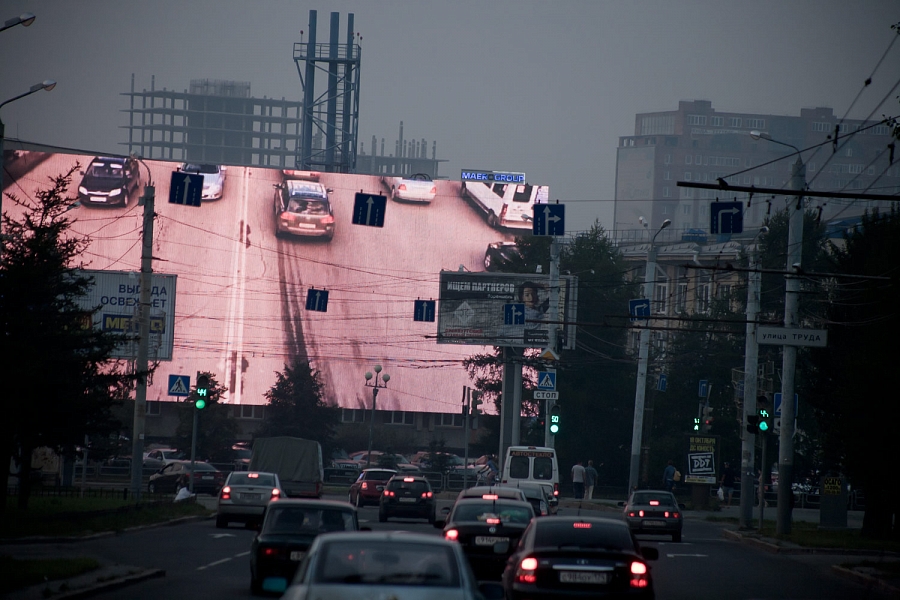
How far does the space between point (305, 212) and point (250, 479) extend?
61.6 meters

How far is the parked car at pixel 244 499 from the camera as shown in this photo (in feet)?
98.7

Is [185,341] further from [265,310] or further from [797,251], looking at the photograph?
[797,251]

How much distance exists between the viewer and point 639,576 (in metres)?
12.6

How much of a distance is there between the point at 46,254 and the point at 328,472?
→ 3881cm

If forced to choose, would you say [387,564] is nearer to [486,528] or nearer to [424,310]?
[486,528]

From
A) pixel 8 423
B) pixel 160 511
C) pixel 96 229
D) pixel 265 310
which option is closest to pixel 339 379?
pixel 265 310

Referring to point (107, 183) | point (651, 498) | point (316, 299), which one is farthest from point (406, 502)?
point (107, 183)

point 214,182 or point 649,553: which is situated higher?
point 214,182

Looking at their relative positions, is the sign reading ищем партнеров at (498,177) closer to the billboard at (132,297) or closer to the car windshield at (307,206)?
the car windshield at (307,206)

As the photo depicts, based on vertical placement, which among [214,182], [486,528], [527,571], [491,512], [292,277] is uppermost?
[214,182]

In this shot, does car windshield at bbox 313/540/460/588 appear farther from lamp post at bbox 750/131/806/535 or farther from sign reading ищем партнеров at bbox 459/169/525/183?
sign reading ищем партнеров at bbox 459/169/525/183

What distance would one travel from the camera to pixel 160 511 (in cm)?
3297

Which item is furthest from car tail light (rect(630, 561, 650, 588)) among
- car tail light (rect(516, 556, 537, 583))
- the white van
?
the white van

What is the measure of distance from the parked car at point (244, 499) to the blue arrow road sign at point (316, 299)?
73.1 ft
